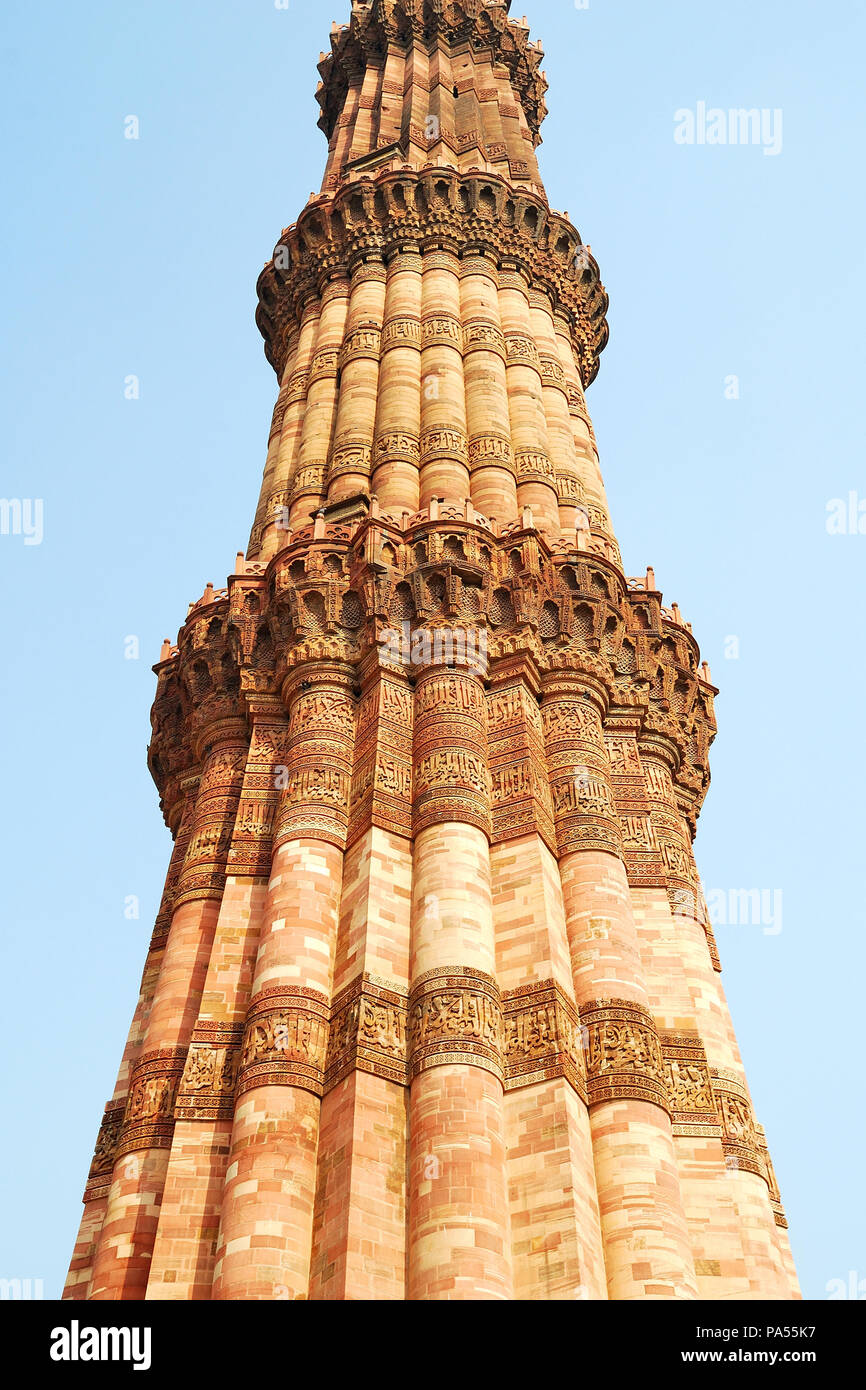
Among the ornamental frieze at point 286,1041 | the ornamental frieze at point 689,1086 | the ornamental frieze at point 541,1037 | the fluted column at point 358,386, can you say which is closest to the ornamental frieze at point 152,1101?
the ornamental frieze at point 286,1041

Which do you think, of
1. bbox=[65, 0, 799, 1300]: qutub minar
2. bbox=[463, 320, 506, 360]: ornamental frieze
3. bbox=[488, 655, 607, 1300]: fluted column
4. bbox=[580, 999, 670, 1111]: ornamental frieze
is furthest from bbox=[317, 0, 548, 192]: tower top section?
bbox=[580, 999, 670, 1111]: ornamental frieze

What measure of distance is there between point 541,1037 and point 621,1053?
746 millimetres

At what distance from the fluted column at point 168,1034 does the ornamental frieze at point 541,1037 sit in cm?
289

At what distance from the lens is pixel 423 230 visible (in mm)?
22938

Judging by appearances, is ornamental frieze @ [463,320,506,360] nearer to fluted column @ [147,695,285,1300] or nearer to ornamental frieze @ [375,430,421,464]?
ornamental frieze @ [375,430,421,464]

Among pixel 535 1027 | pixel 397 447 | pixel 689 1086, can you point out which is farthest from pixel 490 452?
pixel 535 1027

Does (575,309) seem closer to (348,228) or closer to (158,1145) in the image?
(348,228)

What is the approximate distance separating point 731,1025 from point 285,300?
47.6 ft

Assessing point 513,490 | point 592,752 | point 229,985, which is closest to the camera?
point 229,985

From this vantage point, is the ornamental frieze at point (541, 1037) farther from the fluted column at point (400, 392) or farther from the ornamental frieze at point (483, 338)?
the ornamental frieze at point (483, 338)

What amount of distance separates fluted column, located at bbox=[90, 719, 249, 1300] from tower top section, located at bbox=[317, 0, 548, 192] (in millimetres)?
12899

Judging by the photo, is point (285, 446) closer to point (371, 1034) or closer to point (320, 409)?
point (320, 409)

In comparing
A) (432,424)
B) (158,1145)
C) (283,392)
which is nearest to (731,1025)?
(158,1145)

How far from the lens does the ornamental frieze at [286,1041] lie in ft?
37.7
